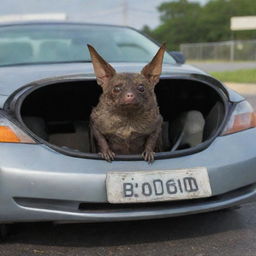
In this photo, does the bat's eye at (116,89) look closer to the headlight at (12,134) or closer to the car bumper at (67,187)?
the car bumper at (67,187)

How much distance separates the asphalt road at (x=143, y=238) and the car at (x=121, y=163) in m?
0.30

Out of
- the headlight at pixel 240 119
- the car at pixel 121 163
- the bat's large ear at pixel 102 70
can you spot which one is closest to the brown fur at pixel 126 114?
the bat's large ear at pixel 102 70

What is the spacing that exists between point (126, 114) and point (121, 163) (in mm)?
425

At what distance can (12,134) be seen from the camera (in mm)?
Answer: 3072

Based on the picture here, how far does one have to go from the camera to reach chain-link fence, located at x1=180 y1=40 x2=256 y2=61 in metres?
50.0

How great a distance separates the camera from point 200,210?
316 cm

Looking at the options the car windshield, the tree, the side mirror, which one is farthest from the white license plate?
the tree

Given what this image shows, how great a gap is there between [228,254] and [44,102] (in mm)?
2025

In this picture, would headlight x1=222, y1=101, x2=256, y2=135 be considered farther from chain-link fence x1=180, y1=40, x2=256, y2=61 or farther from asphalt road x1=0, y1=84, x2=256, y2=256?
chain-link fence x1=180, y1=40, x2=256, y2=61

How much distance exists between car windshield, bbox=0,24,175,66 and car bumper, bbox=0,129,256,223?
1.79m

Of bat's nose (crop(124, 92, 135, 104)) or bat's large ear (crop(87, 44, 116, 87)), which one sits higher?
bat's large ear (crop(87, 44, 116, 87))

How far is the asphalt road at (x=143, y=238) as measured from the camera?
3232mm

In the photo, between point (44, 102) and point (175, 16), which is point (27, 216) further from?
point (175, 16)

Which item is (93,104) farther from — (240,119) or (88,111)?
(240,119)
